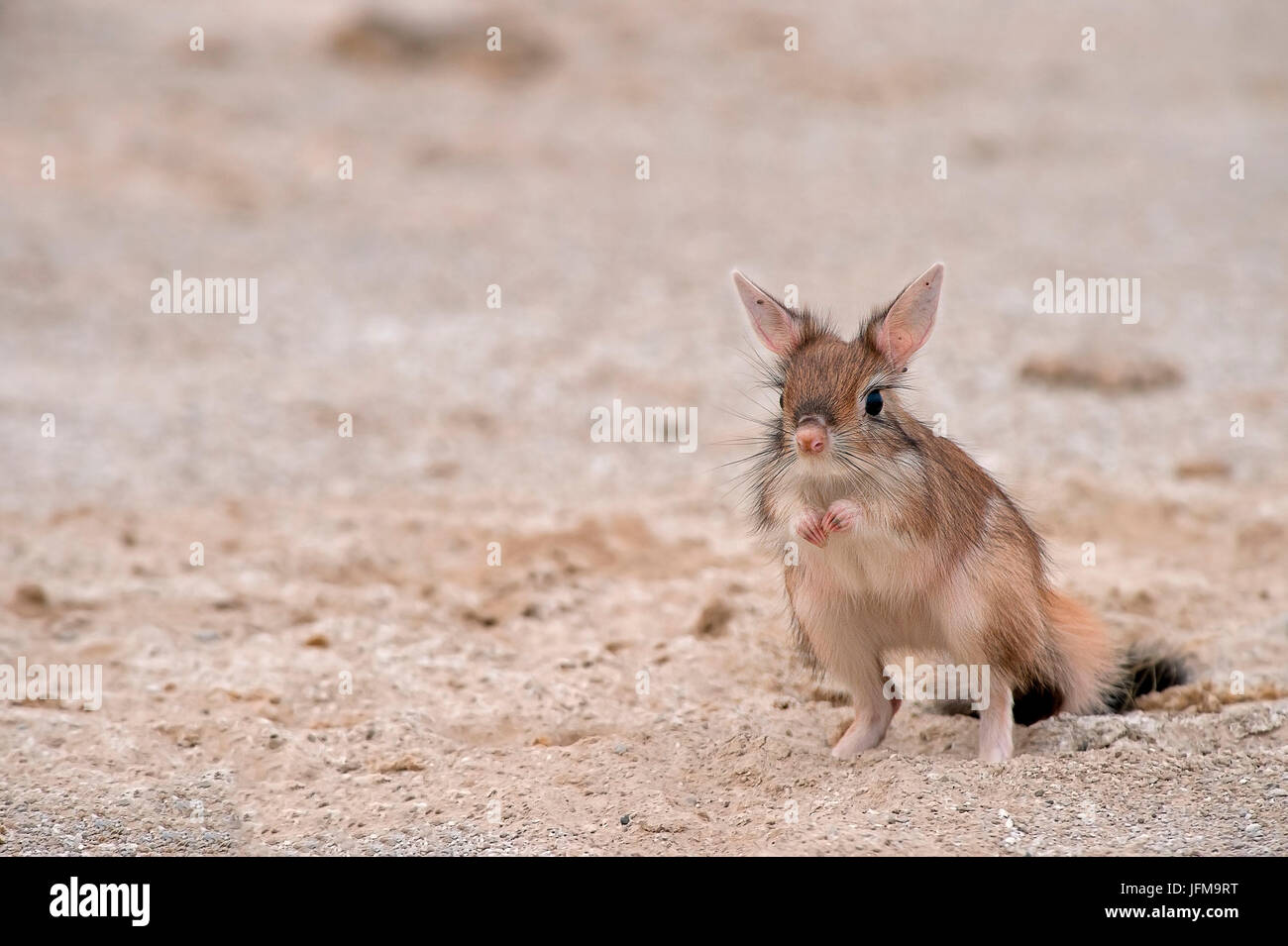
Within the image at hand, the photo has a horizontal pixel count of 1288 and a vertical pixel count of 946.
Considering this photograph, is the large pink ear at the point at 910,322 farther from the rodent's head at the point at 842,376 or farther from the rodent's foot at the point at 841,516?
the rodent's foot at the point at 841,516

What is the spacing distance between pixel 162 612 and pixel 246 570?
639mm

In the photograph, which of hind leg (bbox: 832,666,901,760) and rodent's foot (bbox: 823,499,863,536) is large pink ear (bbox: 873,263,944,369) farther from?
hind leg (bbox: 832,666,901,760)

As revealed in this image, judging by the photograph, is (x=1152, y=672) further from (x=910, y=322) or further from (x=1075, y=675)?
(x=910, y=322)

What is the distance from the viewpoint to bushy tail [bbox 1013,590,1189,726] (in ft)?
17.1

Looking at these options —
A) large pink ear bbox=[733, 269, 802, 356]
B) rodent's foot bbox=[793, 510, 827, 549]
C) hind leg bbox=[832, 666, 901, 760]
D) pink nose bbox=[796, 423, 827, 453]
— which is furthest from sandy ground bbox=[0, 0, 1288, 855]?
pink nose bbox=[796, 423, 827, 453]

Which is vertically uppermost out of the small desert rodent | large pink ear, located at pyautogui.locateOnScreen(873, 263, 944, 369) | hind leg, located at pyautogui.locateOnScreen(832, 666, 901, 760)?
large pink ear, located at pyautogui.locateOnScreen(873, 263, 944, 369)

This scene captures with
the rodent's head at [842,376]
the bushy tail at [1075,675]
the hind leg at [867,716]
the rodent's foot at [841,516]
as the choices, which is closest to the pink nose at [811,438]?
the rodent's head at [842,376]

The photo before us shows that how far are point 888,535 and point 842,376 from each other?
1.71 feet

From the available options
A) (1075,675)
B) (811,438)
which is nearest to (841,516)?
(811,438)

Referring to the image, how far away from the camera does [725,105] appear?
17.1 meters

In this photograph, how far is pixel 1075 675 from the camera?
5262 millimetres

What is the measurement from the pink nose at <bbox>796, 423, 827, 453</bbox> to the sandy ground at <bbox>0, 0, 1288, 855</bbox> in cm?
105

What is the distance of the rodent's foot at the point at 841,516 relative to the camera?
15.4ft

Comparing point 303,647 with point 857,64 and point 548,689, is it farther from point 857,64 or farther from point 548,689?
point 857,64
